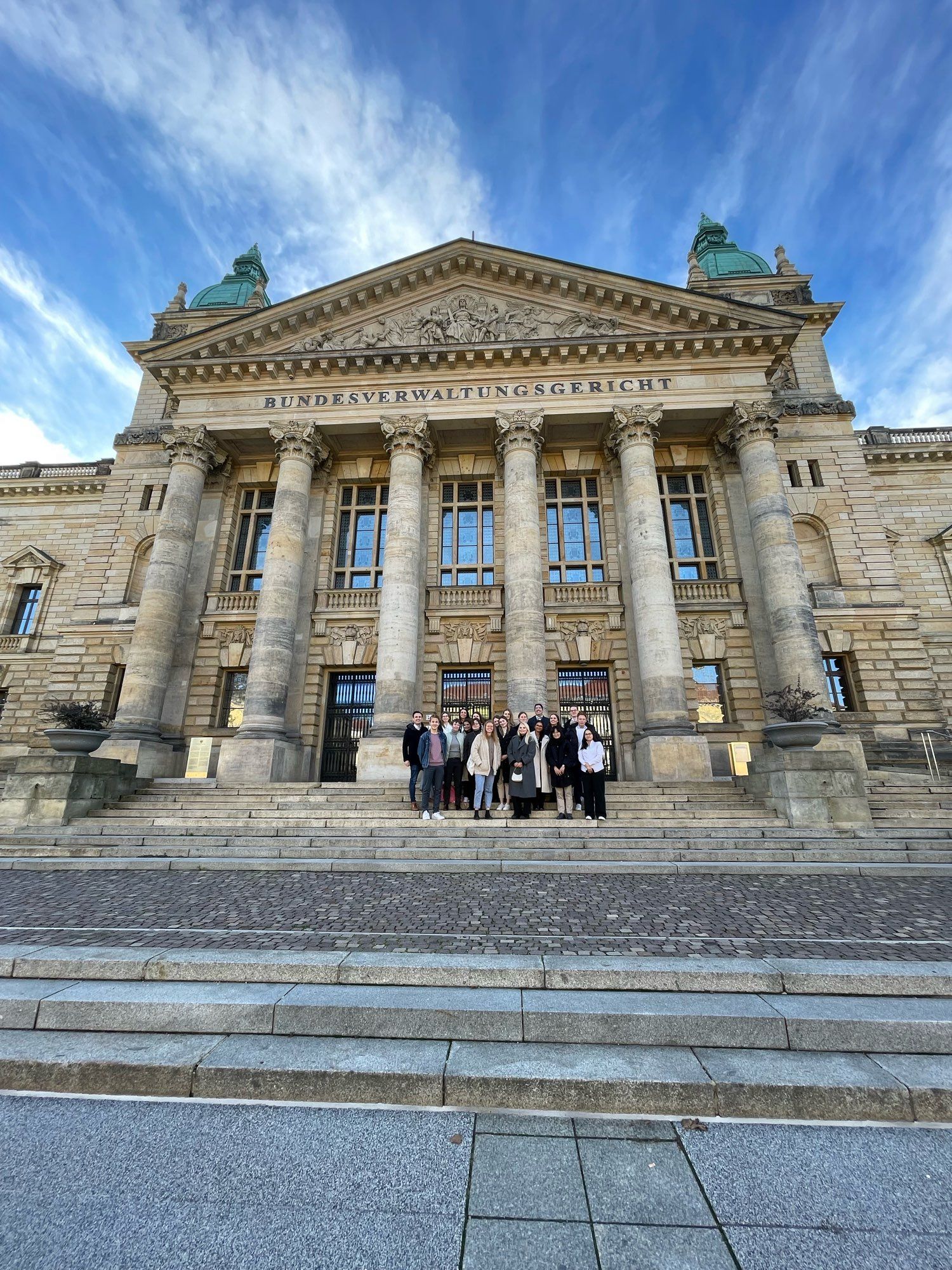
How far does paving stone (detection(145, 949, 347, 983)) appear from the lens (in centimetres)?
444

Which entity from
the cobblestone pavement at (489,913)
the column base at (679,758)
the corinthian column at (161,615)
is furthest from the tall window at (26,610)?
the column base at (679,758)

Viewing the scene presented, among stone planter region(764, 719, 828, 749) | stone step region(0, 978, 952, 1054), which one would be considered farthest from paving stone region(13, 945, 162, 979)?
stone planter region(764, 719, 828, 749)

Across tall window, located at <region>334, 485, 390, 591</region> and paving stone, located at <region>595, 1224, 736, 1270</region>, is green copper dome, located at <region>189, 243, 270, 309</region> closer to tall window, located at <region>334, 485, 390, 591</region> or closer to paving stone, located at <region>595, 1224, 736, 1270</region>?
tall window, located at <region>334, 485, 390, 591</region>

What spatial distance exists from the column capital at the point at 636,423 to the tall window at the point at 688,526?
2.02 m

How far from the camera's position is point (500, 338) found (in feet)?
66.0

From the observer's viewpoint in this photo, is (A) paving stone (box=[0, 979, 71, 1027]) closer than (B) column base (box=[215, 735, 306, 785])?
Yes

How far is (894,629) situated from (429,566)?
51.3 ft

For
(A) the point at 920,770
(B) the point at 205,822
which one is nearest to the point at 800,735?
(A) the point at 920,770

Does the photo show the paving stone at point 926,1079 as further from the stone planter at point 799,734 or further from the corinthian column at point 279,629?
the corinthian column at point 279,629

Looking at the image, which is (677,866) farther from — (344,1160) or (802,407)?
(802,407)

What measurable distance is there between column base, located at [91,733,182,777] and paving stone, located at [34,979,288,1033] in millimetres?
13645

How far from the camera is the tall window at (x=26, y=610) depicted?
95.2 feet

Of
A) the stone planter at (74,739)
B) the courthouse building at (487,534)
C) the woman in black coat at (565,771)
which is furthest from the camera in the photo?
the courthouse building at (487,534)

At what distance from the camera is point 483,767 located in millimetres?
11227
